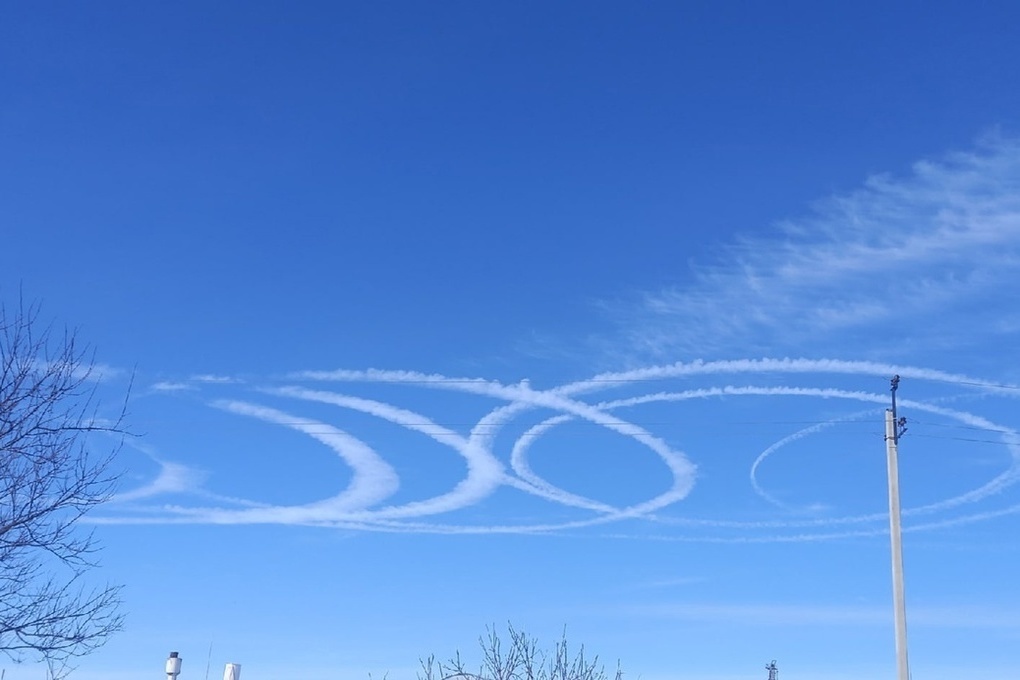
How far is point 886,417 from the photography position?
29.8 metres

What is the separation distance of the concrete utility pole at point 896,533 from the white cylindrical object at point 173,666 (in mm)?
17634

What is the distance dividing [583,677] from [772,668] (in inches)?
2648

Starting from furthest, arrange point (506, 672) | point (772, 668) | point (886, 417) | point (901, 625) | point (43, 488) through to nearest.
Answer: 1. point (772, 668)
2. point (506, 672)
3. point (886, 417)
4. point (901, 625)
5. point (43, 488)

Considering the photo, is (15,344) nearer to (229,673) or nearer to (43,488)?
(43,488)

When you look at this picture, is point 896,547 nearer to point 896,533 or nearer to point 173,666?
point 896,533

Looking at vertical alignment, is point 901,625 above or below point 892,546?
below

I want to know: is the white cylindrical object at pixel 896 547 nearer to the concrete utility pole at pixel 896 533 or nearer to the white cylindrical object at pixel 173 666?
the concrete utility pole at pixel 896 533

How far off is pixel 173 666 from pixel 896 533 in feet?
60.2

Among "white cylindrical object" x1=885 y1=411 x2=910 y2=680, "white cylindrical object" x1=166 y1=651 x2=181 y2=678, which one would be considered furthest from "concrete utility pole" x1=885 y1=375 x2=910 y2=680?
"white cylindrical object" x1=166 y1=651 x2=181 y2=678

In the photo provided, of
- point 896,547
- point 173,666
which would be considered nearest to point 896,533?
point 896,547

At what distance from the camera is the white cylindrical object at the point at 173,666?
28.5 meters

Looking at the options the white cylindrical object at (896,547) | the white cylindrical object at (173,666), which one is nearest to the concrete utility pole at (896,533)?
the white cylindrical object at (896,547)

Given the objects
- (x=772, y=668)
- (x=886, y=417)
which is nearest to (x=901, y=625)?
(x=886, y=417)

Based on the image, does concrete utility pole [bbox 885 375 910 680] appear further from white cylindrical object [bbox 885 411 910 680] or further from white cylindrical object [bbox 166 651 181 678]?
white cylindrical object [bbox 166 651 181 678]
